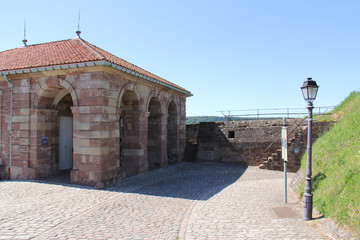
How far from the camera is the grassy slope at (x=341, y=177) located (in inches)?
192

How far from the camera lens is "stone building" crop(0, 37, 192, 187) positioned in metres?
9.04

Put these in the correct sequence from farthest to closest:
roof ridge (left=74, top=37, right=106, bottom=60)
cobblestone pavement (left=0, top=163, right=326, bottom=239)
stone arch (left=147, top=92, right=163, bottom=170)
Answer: stone arch (left=147, top=92, right=163, bottom=170), roof ridge (left=74, top=37, right=106, bottom=60), cobblestone pavement (left=0, top=163, right=326, bottom=239)

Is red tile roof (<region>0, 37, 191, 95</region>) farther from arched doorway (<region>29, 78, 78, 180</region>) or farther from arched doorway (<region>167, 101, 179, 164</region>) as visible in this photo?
arched doorway (<region>167, 101, 179, 164</region>)

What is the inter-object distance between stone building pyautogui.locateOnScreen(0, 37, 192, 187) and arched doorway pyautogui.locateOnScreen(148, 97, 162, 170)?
2.63ft

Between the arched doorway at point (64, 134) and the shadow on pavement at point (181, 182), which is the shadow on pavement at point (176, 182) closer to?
the shadow on pavement at point (181, 182)

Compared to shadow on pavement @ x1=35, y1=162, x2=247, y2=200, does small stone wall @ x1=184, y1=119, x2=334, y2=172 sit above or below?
above

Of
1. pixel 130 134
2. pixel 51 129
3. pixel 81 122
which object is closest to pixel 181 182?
pixel 130 134

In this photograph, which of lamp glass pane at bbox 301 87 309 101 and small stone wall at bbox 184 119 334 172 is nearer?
lamp glass pane at bbox 301 87 309 101

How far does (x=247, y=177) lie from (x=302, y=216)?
572 centimetres

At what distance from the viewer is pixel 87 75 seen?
9164mm

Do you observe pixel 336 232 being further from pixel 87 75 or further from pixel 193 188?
pixel 87 75

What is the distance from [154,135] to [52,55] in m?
5.87

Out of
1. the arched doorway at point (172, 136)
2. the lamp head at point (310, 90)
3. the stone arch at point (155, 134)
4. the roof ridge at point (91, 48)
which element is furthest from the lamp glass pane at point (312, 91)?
the arched doorway at point (172, 136)

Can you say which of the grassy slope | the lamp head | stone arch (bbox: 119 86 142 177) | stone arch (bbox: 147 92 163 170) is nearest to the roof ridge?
stone arch (bbox: 119 86 142 177)
